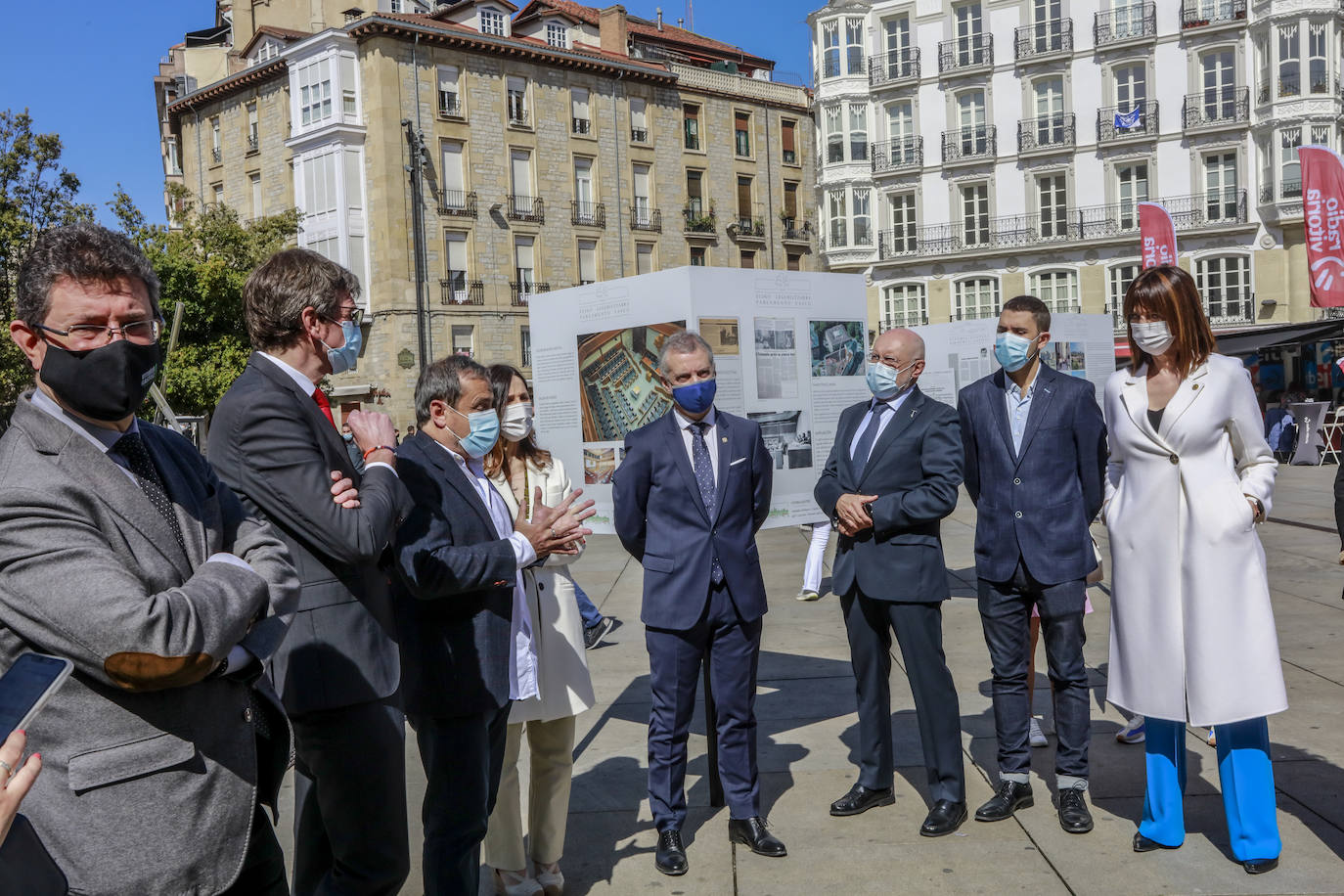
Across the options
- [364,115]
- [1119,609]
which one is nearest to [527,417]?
[1119,609]

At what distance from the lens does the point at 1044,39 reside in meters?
47.9

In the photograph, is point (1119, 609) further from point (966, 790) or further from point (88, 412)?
point (88, 412)

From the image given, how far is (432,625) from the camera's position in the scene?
147 inches

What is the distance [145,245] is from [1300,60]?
39400mm

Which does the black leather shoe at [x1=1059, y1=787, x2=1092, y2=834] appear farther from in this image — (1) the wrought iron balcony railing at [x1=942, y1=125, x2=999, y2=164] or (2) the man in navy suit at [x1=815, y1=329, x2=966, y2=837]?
(1) the wrought iron balcony railing at [x1=942, y1=125, x2=999, y2=164]

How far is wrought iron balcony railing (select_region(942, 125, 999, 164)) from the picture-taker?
1908 inches

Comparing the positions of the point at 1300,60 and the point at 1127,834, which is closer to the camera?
the point at 1127,834

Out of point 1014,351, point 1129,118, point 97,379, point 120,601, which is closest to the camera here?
point 120,601

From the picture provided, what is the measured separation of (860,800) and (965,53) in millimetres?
48904

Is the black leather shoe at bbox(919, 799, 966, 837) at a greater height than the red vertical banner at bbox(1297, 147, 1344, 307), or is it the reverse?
the red vertical banner at bbox(1297, 147, 1344, 307)

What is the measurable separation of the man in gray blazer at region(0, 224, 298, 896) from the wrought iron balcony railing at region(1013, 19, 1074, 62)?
50465 mm

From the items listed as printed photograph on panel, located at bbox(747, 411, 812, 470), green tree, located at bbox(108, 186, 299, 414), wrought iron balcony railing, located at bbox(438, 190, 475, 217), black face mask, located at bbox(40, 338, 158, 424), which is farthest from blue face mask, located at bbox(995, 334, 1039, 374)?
wrought iron balcony railing, located at bbox(438, 190, 475, 217)

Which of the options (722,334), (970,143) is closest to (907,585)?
(722,334)

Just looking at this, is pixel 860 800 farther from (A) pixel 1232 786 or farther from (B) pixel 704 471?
(B) pixel 704 471
